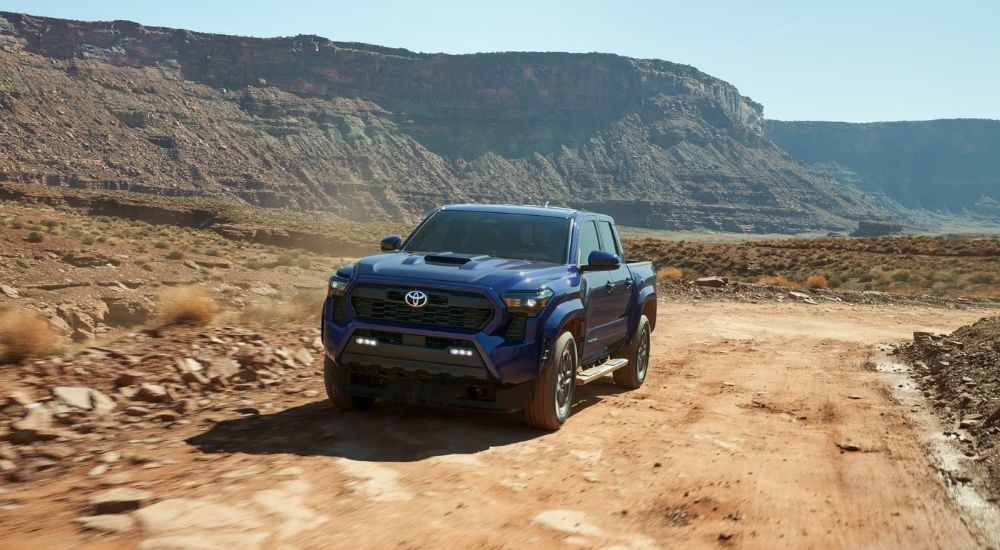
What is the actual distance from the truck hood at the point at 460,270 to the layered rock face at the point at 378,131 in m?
98.5

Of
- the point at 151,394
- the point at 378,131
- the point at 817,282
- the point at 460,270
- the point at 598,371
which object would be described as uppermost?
the point at 378,131

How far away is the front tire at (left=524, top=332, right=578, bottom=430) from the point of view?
7020 mm

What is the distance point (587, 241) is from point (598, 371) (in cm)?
130

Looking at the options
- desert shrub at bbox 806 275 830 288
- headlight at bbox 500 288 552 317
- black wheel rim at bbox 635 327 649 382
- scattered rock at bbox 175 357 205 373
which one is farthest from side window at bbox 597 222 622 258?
desert shrub at bbox 806 275 830 288

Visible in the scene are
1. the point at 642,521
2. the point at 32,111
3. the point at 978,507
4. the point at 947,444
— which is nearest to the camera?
the point at 642,521

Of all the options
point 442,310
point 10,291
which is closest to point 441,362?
point 442,310

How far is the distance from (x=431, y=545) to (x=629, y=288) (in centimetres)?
538

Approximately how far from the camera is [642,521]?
5156 mm

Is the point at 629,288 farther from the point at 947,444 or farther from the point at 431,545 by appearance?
the point at 431,545

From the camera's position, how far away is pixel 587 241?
28.5 ft

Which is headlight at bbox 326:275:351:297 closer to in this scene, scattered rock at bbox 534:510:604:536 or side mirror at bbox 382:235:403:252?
side mirror at bbox 382:235:403:252

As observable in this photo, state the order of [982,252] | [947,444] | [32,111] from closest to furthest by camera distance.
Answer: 1. [947,444]
2. [982,252]
3. [32,111]

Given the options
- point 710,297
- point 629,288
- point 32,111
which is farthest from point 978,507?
point 32,111

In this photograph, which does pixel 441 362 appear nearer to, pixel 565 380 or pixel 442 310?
pixel 442 310
